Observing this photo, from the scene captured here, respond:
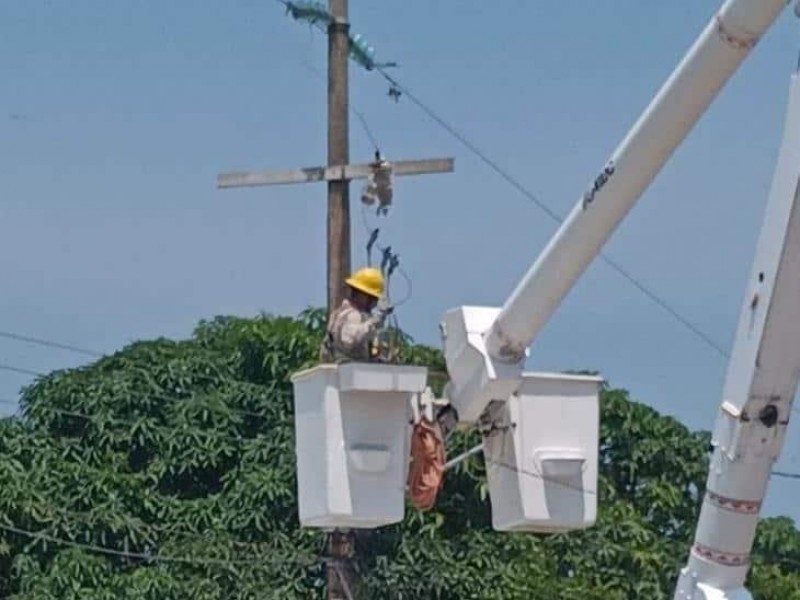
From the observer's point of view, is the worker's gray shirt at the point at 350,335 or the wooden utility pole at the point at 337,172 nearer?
the worker's gray shirt at the point at 350,335

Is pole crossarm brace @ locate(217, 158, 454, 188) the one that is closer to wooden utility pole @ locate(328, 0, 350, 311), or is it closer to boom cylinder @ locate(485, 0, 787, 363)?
wooden utility pole @ locate(328, 0, 350, 311)

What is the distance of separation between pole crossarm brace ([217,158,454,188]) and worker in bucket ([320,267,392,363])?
407 centimetres

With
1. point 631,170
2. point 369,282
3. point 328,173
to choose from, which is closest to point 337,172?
point 328,173

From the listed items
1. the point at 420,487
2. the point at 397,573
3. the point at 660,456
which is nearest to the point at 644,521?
the point at 660,456

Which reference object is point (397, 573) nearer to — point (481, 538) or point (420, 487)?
point (481, 538)

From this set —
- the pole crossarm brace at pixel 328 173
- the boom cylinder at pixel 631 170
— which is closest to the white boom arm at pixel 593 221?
the boom cylinder at pixel 631 170

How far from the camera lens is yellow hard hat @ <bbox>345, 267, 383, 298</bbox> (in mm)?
12477

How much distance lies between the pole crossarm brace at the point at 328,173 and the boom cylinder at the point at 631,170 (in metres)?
4.57

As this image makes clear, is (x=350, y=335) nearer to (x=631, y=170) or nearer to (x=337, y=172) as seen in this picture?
(x=631, y=170)

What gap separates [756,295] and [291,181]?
690 centimetres

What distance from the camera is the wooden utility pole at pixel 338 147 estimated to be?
16.9m

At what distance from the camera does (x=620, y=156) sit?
441 inches

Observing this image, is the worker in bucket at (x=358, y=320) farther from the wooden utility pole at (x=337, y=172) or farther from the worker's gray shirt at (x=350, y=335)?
the wooden utility pole at (x=337, y=172)

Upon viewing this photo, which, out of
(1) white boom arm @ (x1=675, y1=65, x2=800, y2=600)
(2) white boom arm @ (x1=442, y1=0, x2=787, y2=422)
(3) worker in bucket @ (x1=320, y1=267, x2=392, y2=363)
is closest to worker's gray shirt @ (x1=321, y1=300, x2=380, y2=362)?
(3) worker in bucket @ (x1=320, y1=267, x2=392, y2=363)
